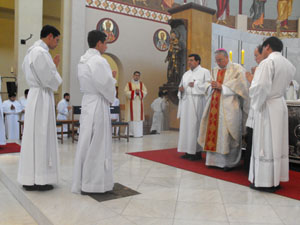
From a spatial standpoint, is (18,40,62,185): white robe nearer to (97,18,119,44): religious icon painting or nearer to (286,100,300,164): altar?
(286,100,300,164): altar

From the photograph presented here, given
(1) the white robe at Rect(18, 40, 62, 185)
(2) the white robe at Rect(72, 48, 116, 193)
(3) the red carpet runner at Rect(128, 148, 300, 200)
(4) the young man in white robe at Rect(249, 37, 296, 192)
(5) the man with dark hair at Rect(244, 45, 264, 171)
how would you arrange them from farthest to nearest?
(5) the man with dark hair at Rect(244, 45, 264, 171) → (3) the red carpet runner at Rect(128, 148, 300, 200) → (4) the young man in white robe at Rect(249, 37, 296, 192) → (1) the white robe at Rect(18, 40, 62, 185) → (2) the white robe at Rect(72, 48, 116, 193)

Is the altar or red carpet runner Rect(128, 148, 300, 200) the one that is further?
the altar

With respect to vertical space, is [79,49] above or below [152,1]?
below

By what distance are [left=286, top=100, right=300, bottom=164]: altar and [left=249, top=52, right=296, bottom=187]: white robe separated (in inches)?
53.7

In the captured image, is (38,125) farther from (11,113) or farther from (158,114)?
(158,114)

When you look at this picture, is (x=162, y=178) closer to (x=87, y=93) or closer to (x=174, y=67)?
(x=87, y=93)

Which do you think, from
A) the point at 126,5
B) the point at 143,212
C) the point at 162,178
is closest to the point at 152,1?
the point at 126,5

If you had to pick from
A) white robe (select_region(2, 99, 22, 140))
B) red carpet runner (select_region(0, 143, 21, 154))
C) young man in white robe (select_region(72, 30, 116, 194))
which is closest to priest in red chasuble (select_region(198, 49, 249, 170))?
young man in white robe (select_region(72, 30, 116, 194))

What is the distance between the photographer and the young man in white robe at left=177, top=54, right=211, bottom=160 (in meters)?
5.89

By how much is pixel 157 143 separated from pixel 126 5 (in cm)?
658

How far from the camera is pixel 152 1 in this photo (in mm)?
12914

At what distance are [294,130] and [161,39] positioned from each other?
29.8ft

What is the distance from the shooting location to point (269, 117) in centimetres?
381

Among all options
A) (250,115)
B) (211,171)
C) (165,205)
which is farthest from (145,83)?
(165,205)
